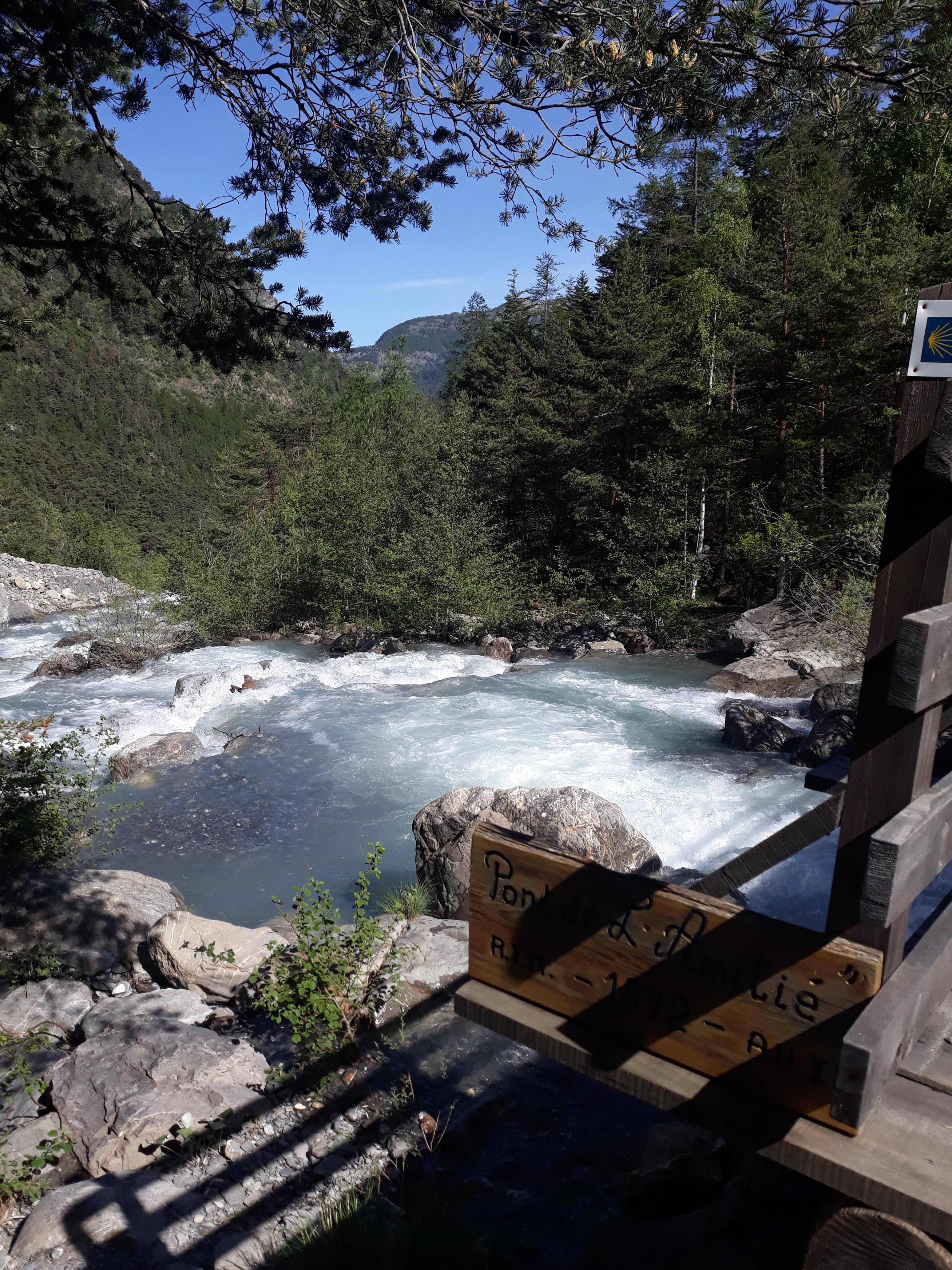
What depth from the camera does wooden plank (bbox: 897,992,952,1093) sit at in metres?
1.88

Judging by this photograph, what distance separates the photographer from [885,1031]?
1508 mm

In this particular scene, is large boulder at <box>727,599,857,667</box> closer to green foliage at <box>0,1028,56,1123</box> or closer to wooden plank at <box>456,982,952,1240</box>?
green foliage at <box>0,1028,56,1123</box>

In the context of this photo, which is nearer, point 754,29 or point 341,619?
point 754,29

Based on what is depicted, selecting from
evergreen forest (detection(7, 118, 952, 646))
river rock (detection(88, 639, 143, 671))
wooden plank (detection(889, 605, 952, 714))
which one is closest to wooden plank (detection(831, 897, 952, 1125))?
wooden plank (detection(889, 605, 952, 714))

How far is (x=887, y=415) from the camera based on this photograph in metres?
17.2

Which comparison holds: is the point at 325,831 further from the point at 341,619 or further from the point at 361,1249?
the point at 341,619

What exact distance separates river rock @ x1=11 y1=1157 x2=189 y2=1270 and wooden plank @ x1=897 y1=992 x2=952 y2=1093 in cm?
278

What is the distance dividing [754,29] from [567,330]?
28.2 m

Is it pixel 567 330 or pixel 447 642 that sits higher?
pixel 567 330

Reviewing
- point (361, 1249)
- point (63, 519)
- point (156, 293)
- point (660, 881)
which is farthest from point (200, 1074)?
point (63, 519)

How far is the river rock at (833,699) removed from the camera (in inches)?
446

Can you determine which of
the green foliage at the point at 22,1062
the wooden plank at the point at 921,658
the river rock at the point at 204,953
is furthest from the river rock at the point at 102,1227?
the wooden plank at the point at 921,658

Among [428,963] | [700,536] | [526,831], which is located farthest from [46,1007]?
[700,536]

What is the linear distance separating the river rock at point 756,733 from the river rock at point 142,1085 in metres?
8.25
